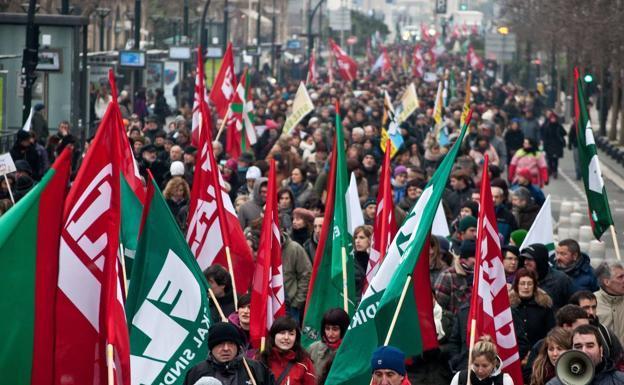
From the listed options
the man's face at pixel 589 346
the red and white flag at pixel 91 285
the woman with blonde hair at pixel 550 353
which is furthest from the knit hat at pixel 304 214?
the red and white flag at pixel 91 285

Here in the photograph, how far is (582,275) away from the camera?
12.8 metres

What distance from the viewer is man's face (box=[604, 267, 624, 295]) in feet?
37.0

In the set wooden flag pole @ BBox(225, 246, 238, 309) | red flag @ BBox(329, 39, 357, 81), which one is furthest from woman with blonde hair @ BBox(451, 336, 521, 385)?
red flag @ BBox(329, 39, 357, 81)

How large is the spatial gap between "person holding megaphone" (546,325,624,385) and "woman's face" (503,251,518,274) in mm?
3201

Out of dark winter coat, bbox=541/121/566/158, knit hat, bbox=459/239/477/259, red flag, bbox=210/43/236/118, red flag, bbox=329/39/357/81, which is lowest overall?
dark winter coat, bbox=541/121/566/158

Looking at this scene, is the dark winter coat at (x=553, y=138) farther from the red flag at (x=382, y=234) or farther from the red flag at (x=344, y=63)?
the red flag at (x=382, y=234)

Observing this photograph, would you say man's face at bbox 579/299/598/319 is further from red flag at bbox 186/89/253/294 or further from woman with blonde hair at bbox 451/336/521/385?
red flag at bbox 186/89/253/294

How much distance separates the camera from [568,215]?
71.4 feet

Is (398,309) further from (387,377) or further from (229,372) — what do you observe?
(387,377)

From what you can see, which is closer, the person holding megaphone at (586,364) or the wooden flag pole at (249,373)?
the person holding megaphone at (586,364)

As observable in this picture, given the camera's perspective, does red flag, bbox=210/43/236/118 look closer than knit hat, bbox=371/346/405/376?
No

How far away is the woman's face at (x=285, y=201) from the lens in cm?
1616

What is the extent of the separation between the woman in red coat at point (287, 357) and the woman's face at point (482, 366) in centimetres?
100

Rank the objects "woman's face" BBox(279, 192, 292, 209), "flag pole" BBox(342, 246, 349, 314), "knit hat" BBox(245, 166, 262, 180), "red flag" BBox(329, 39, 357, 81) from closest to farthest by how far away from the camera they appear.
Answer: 1. "flag pole" BBox(342, 246, 349, 314)
2. "woman's face" BBox(279, 192, 292, 209)
3. "knit hat" BBox(245, 166, 262, 180)
4. "red flag" BBox(329, 39, 357, 81)
